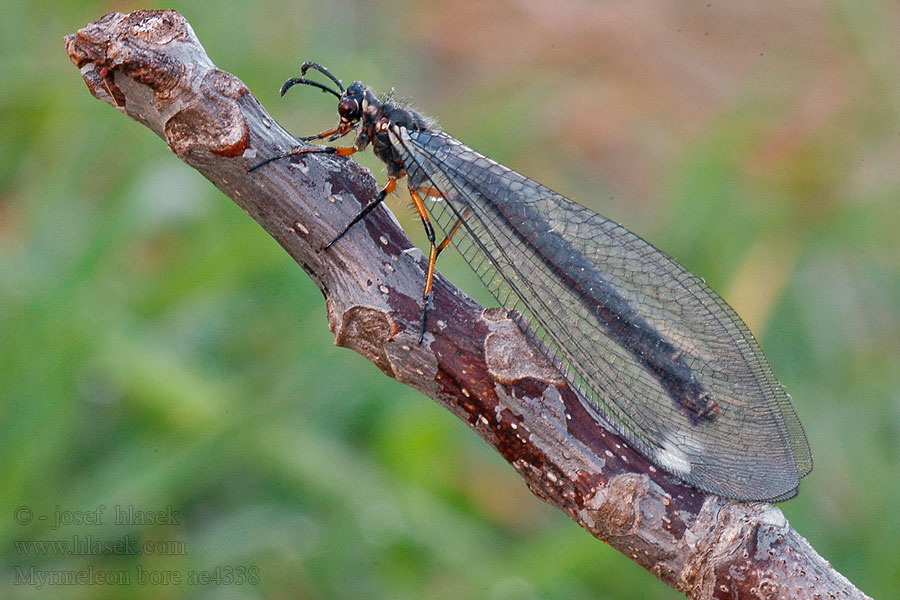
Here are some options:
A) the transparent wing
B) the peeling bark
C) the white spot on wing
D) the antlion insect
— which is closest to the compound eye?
the antlion insect

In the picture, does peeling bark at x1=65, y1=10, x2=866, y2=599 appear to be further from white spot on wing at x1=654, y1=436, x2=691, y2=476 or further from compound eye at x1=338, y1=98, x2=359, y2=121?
compound eye at x1=338, y1=98, x2=359, y2=121

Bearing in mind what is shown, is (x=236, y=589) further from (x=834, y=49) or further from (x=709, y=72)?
(x=834, y=49)

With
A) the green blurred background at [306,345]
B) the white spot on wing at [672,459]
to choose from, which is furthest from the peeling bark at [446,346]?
the green blurred background at [306,345]

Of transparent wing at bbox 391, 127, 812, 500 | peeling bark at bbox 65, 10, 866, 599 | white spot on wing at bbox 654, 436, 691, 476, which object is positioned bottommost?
peeling bark at bbox 65, 10, 866, 599

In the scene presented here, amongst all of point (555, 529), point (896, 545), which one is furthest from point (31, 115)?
point (896, 545)

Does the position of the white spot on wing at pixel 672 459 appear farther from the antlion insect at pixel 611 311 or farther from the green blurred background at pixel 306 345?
the green blurred background at pixel 306 345

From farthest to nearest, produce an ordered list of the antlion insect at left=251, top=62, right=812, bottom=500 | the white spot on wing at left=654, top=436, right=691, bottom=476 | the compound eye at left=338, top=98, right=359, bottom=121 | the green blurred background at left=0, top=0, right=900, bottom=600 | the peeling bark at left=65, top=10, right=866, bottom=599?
the green blurred background at left=0, top=0, right=900, bottom=600, the compound eye at left=338, top=98, right=359, bottom=121, the antlion insect at left=251, top=62, right=812, bottom=500, the white spot on wing at left=654, top=436, right=691, bottom=476, the peeling bark at left=65, top=10, right=866, bottom=599

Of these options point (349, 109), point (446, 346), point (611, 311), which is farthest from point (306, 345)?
point (446, 346)

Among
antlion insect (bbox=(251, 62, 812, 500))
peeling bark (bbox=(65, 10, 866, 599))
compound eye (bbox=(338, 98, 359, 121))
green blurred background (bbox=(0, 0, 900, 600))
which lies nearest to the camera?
peeling bark (bbox=(65, 10, 866, 599))
